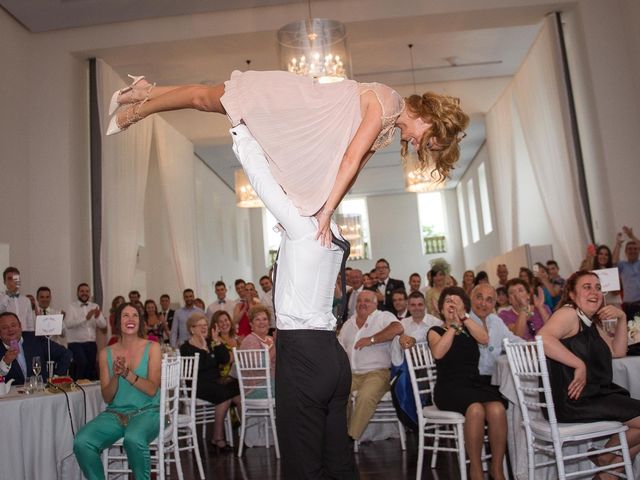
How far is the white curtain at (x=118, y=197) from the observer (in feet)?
28.1

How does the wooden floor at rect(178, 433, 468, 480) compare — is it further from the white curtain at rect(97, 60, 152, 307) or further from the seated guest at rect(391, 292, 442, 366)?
the white curtain at rect(97, 60, 152, 307)

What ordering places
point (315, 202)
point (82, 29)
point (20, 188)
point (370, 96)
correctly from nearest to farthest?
point (315, 202) < point (370, 96) < point (20, 188) < point (82, 29)

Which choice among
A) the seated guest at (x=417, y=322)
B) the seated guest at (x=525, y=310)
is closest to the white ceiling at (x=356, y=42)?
the seated guest at (x=417, y=322)

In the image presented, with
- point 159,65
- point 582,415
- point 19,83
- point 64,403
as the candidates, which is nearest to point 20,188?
point 19,83

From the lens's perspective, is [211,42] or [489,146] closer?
[211,42]

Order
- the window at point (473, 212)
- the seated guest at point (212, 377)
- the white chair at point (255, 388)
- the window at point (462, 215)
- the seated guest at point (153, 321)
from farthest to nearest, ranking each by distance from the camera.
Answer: the window at point (462, 215) < the window at point (473, 212) < the seated guest at point (153, 321) < the seated guest at point (212, 377) < the white chair at point (255, 388)

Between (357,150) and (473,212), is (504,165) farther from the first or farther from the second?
(357,150)

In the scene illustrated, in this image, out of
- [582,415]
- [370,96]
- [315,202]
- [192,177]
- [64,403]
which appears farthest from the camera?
[192,177]

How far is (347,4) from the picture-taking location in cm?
838

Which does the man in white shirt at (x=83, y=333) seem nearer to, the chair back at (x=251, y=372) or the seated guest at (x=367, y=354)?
the chair back at (x=251, y=372)

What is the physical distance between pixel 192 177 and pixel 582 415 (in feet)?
34.6

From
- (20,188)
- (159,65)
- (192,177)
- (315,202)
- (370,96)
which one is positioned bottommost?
(315,202)

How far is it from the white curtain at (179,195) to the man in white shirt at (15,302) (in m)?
4.81

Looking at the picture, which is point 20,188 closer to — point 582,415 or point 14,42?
point 14,42
